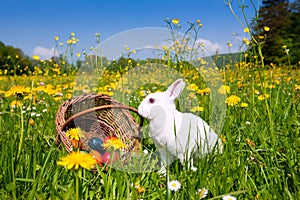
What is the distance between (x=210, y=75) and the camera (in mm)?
2193

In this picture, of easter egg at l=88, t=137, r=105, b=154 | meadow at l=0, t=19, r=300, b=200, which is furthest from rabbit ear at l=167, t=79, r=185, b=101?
easter egg at l=88, t=137, r=105, b=154

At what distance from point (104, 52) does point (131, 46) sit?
45 cm

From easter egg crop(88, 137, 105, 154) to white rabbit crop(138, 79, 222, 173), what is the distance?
0.43 meters

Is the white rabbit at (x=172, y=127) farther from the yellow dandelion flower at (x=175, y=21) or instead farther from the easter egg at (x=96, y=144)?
the yellow dandelion flower at (x=175, y=21)

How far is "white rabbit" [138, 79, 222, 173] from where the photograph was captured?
1.33 meters

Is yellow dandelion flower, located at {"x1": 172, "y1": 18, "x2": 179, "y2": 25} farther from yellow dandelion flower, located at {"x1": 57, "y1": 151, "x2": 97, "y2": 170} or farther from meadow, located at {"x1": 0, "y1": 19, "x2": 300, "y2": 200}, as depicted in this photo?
yellow dandelion flower, located at {"x1": 57, "y1": 151, "x2": 97, "y2": 170}

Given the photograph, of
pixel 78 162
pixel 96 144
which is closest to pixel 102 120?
pixel 96 144

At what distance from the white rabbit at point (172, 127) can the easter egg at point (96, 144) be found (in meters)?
0.43

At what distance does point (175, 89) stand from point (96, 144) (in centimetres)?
59

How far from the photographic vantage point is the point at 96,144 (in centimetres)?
175

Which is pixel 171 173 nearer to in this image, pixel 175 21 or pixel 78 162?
pixel 78 162

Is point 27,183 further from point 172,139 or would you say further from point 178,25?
point 178,25

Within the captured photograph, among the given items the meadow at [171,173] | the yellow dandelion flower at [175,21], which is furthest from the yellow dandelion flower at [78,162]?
the yellow dandelion flower at [175,21]

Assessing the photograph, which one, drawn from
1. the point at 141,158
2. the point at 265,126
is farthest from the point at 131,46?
the point at 265,126
